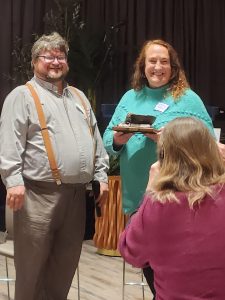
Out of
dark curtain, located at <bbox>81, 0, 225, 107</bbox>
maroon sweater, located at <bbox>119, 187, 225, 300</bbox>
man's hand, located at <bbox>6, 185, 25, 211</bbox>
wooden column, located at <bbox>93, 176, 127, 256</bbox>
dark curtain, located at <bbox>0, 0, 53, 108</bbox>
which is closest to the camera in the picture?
maroon sweater, located at <bbox>119, 187, 225, 300</bbox>

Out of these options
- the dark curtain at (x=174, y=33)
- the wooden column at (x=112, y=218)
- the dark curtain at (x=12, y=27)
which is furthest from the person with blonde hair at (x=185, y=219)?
the dark curtain at (x=174, y=33)

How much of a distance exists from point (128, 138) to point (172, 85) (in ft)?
1.09

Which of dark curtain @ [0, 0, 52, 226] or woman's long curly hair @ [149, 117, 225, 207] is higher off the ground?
dark curtain @ [0, 0, 52, 226]

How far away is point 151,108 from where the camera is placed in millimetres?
2594

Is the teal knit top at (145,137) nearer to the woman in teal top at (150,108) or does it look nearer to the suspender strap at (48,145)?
the woman in teal top at (150,108)

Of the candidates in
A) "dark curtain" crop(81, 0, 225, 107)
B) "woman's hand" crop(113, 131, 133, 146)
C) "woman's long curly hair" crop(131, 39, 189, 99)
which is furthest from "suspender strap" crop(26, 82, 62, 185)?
"dark curtain" crop(81, 0, 225, 107)

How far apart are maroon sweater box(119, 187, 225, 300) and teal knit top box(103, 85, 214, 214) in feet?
3.08

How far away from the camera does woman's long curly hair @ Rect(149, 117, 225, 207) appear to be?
1593mm

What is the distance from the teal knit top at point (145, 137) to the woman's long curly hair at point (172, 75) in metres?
0.03

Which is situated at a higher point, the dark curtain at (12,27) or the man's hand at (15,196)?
the dark curtain at (12,27)

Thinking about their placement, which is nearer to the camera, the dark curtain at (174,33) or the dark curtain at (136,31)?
the dark curtain at (136,31)

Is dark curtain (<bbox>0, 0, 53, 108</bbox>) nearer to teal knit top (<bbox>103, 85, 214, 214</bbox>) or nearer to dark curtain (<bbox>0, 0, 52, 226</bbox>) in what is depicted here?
dark curtain (<bbox>0, 0, 52, 226</bbox>)

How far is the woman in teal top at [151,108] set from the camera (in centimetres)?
255

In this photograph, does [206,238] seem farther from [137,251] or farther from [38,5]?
[38,5]
